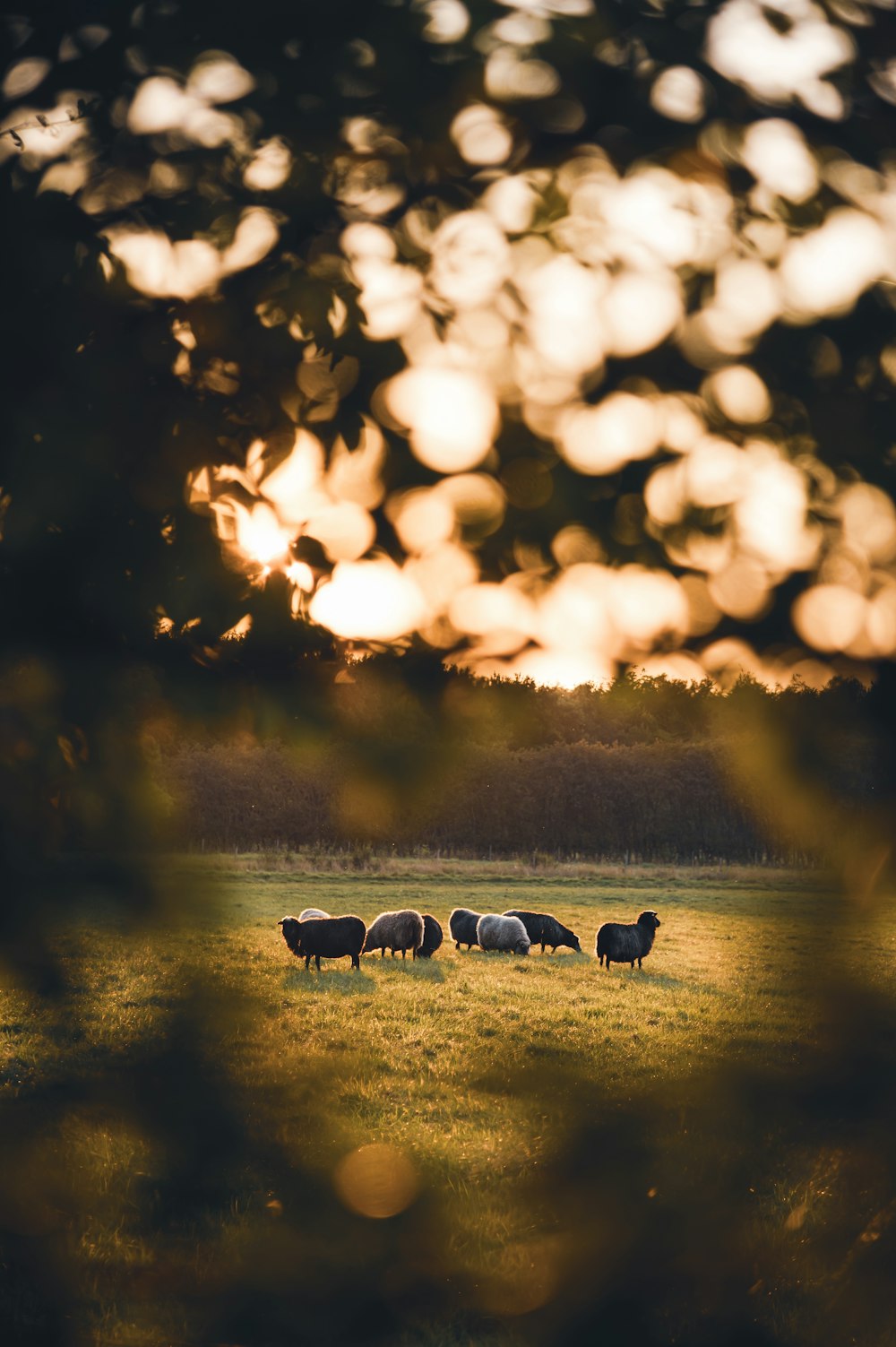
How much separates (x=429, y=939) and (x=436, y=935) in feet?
0.45

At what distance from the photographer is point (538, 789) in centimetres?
311

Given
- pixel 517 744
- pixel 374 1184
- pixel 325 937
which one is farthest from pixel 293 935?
pixel 517 744

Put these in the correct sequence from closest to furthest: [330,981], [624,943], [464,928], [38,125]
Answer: [38,125] → [330,981] → [624,943] → [464,928]

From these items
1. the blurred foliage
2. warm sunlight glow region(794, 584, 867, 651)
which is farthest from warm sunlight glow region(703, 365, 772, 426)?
warm sunlight glow region(794, 584, 867, 651)

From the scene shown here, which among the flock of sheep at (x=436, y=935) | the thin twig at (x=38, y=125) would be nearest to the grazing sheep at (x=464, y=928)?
the flock of sheep at (x=436, y=935)

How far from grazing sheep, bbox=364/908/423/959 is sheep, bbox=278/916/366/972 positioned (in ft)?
3.59

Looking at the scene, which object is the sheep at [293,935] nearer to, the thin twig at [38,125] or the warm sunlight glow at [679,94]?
the thin twig at [38,125]

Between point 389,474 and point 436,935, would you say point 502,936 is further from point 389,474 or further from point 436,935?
point 389,474

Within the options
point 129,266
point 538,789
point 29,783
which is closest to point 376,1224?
point 538,789

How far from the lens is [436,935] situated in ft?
54.2

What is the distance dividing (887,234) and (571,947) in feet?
55.4

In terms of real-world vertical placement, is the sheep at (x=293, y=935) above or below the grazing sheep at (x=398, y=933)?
above

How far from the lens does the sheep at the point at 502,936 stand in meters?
17.5

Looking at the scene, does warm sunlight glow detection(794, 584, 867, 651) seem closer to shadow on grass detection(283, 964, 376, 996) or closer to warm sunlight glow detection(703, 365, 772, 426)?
warm sunlight glow detection(703, 365, 772, 426)
